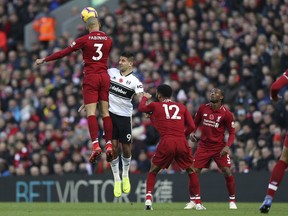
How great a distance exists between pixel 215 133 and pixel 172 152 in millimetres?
2041

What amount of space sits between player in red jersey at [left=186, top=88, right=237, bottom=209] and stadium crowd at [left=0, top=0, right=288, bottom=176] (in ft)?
14.5

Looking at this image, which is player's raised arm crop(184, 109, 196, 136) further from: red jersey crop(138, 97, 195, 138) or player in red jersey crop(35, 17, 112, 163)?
player in red jersey crop(35, 17, 112, 163)

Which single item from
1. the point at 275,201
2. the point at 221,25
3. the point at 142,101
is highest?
the point at 221,25

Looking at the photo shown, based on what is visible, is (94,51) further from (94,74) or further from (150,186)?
(150,186)

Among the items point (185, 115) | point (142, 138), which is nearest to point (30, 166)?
point (142, 138)

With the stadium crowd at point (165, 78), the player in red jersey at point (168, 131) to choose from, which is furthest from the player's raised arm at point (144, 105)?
the stadium crowd at point (165, 78)

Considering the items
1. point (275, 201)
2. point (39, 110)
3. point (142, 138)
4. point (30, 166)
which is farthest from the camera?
point (39, 110)

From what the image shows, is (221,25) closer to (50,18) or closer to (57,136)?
(57,136)

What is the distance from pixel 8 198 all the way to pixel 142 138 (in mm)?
3864

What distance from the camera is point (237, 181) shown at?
24.4 metres

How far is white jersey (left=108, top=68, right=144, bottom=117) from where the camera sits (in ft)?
62.7

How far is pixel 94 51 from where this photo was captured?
18375 mm

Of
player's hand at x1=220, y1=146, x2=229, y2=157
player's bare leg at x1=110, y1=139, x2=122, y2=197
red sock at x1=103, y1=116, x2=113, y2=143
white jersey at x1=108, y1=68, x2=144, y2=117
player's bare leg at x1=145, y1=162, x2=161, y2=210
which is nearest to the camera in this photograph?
player's bare leg at x1=145, y1=162, x2=161, y2=210

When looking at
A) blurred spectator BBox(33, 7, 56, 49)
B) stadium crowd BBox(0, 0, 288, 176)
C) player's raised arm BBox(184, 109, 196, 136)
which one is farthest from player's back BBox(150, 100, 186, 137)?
blurred spectator BBox(33, 7, 56, 49)
